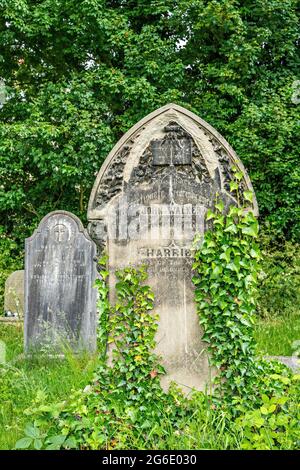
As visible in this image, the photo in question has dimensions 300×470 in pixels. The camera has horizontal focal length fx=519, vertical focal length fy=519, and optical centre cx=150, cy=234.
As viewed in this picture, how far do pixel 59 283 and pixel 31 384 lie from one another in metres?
1.87

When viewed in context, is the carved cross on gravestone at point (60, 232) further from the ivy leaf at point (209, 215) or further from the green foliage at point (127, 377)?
the ivy leaf at point (209, 215)

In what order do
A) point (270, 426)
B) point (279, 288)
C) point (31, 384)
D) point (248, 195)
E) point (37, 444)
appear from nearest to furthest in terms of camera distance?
1. point (37, 444)
2. point (270, 426)
3. point (248, 195)
4. point (31, 384)
5. point (279, 288)

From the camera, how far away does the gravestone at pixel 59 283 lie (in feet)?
21.7

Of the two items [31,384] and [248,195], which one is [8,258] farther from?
[248,195]

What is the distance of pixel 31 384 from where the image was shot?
16.3ft

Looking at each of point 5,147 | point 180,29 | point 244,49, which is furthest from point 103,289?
point 180,29

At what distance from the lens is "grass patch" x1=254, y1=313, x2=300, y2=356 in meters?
6.17

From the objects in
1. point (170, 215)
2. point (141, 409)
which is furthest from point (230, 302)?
point (141, 409)

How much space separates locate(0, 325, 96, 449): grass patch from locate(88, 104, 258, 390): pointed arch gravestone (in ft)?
3.80

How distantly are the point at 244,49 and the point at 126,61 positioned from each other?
2.37 metres

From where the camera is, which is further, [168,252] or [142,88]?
[142,88]

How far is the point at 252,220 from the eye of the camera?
409cm

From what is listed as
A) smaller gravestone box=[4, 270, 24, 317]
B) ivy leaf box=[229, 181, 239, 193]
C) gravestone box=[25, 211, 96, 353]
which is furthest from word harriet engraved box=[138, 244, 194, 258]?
smaller gravestone box=[4, 270, 24, 317]

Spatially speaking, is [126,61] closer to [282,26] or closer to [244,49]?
[244,49]
